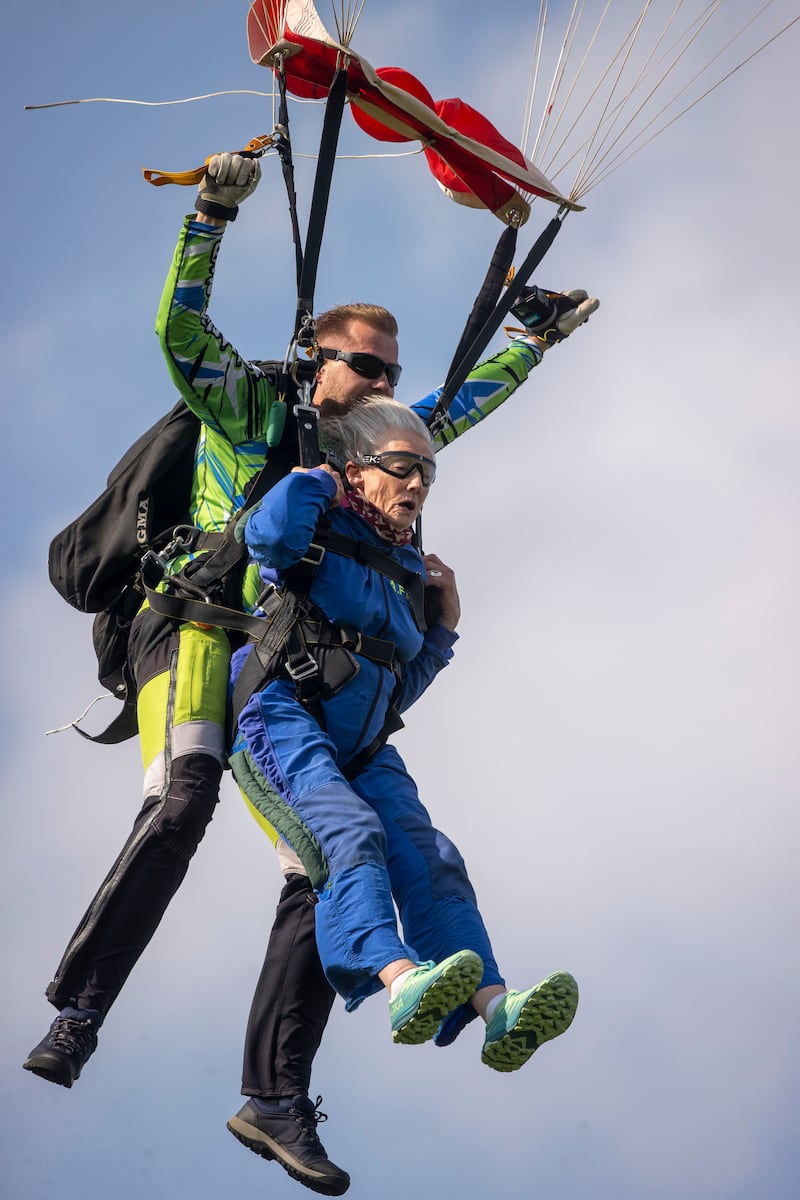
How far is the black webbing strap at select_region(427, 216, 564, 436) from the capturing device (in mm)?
7238

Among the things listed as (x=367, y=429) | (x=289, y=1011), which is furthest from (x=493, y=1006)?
(x=367, y=429)

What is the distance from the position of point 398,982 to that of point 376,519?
1.80m

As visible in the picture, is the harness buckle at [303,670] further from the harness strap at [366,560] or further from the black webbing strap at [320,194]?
the black webbing strap at [320,194]

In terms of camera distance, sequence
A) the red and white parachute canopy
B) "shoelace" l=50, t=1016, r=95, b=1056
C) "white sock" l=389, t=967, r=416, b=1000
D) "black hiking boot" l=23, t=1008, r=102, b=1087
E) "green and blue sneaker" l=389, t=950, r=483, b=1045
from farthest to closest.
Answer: the red and white parachute canopy → "shoelace" l=50, t=1016, r=95, b=1056 → "black hiking boot" l=23, t=1008, r=102, b=1087 → "white sock" l=389, t=967, r=416, b=1000 → "green and blue sneaker" l=389, t=950, r=483, b=1045

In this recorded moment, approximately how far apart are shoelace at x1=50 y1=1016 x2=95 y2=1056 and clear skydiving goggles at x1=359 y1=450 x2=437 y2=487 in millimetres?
2233

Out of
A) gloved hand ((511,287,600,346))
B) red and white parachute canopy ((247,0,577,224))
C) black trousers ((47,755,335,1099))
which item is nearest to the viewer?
black trousers ((47,755,335,1099))

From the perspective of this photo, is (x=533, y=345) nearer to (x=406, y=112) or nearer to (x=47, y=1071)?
(x=406, y=112)

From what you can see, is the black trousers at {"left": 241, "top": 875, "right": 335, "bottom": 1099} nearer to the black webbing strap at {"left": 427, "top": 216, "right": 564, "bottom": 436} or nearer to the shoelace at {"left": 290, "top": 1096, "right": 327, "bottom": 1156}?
the shoelace at {"left": 290, "top": 1096, "right": 327, "bottom": 1156}

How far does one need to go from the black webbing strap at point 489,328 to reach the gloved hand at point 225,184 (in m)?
1.35

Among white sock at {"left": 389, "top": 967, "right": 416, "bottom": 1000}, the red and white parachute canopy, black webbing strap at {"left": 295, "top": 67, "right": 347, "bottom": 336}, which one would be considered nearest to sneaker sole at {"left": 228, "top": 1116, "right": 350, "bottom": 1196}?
→ white sock at {"left": 389, "top": 967, "right": 416, "bottom": 1000}

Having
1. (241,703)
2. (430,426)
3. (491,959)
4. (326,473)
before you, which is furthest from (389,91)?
(491,959)

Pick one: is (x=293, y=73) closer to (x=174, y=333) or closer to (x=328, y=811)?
(x=174, y=333)

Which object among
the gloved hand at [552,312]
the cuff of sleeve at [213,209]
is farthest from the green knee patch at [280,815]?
the gloved hand at [552,312]

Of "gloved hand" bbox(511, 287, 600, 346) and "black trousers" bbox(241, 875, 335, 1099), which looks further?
"gloved hand" bbox(511, 287, 600, 346)
